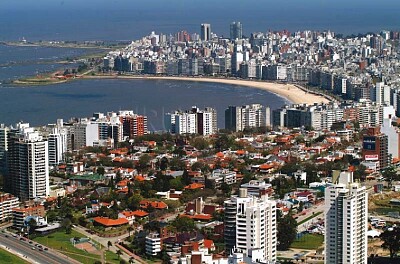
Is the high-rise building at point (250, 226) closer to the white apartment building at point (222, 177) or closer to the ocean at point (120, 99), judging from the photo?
the white apartment building at point (222, 177)

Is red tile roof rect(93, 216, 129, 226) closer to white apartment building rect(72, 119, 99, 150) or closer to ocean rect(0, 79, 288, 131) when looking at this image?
white apartment building rect(72, 119, 99, 150)

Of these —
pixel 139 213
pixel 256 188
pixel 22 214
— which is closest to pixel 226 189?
pixel 256 188

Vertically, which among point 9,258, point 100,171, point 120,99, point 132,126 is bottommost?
point 9,258

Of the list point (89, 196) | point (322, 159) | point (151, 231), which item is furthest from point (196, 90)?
point (151, 231)

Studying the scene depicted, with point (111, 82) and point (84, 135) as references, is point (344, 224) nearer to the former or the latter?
point (84, 135)

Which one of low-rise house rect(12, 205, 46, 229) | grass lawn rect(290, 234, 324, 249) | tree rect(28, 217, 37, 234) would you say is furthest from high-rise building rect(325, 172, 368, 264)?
low-rise house rect(12, 205, 46, 229)

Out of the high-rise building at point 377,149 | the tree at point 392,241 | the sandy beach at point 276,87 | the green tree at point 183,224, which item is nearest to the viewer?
the tree at point 392,241

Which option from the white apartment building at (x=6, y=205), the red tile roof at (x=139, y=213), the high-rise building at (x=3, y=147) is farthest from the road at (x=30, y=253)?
the high-rise building at (x=3, y=147)
